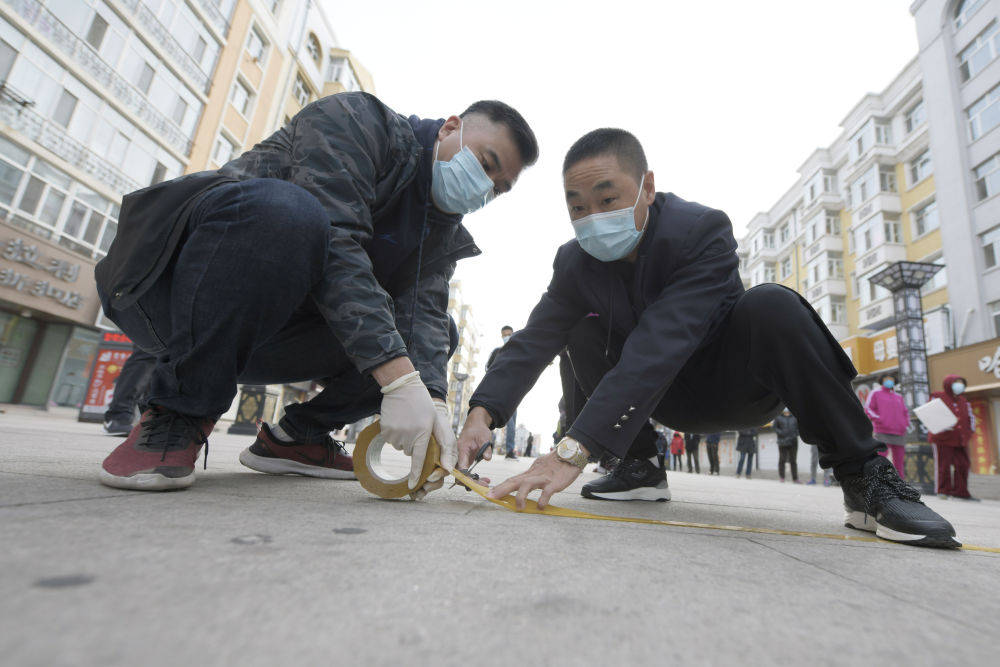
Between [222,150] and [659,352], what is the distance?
1755 cm

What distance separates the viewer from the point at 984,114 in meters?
14.6

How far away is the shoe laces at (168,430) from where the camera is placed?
1.31 meters

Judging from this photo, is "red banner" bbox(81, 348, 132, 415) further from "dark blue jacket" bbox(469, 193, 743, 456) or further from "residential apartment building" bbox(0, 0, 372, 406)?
"dark blue jacket" bbox(469, 193, 743, 456)

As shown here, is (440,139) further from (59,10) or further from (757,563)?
(59,10)

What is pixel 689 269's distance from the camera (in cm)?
192

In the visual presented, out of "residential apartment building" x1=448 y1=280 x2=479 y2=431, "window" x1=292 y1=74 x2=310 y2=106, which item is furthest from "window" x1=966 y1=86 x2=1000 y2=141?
"residential apartment building" x1=448 y1=280 x2=479 y2=431

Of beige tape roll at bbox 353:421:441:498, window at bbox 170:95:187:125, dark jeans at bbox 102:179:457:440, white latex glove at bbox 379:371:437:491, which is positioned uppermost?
window at bbox 170:95:187:125

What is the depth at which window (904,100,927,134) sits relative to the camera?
1838 cm

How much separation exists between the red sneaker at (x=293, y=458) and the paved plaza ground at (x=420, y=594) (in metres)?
0.93

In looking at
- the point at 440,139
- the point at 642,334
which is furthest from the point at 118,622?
the point at 440,139

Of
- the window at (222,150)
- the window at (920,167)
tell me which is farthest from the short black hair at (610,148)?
the window at (920,167)

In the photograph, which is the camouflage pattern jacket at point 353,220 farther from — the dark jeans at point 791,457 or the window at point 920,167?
the window at point 920,167

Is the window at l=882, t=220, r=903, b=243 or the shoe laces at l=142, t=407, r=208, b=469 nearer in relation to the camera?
the shoe laces at l=142, t=407, r=208, b=469

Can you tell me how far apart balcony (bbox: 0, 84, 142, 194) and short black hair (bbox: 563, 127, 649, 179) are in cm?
1333
